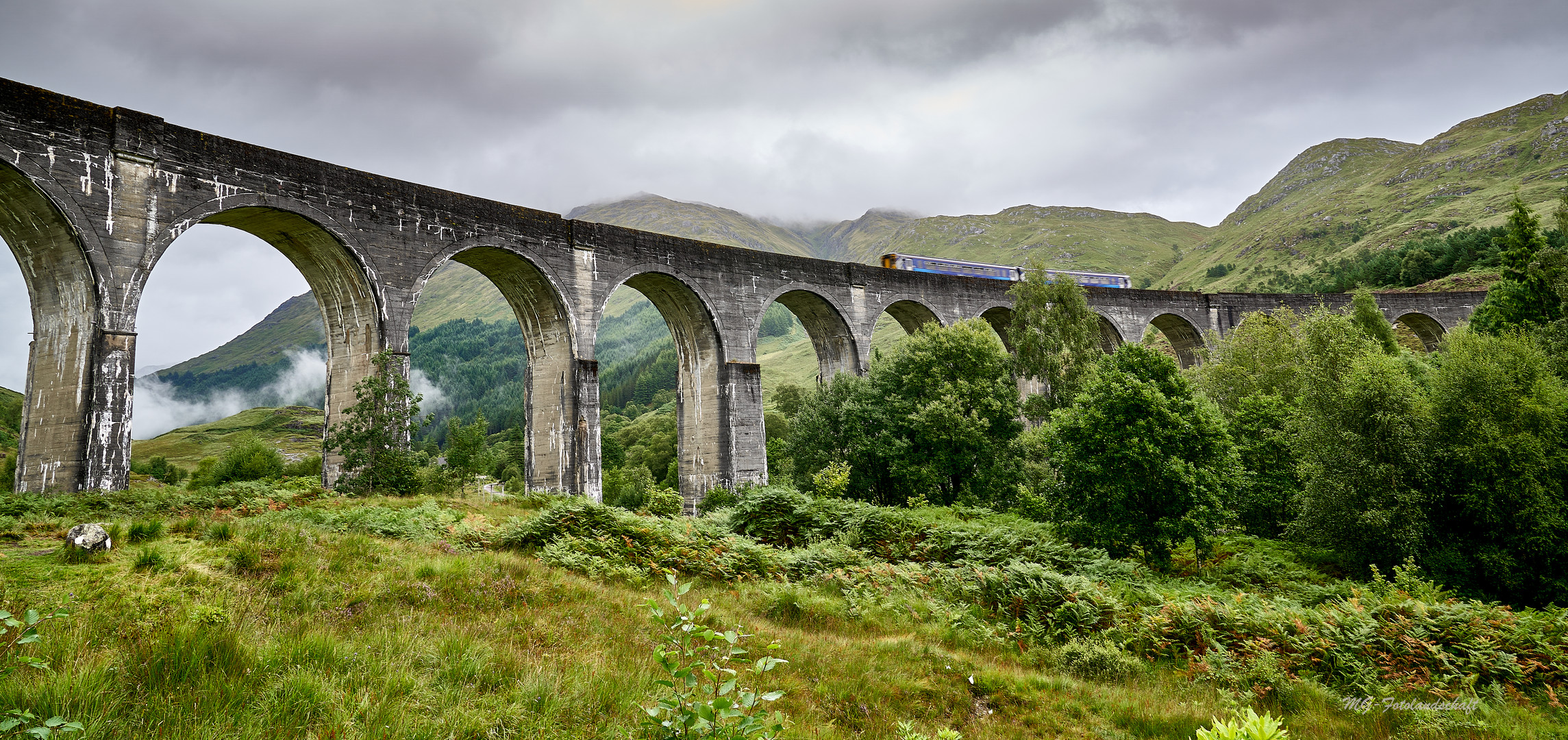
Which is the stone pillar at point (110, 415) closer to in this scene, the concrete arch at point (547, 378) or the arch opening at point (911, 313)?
the concrete arch at point (547, 378)

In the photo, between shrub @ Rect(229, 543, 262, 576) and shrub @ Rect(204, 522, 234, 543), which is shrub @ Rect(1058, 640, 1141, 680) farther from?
shrub @ Rect(204, 522, 234, 543)

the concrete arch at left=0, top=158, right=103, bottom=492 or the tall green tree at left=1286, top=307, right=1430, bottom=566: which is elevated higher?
the concrete arch at left=0, top=158, right=103, bottom=492

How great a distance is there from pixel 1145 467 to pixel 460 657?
14623 mm

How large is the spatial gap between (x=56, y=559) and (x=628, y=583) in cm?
632

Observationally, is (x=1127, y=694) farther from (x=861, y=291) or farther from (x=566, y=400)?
(x=861, y=291)

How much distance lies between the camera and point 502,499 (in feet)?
65.5

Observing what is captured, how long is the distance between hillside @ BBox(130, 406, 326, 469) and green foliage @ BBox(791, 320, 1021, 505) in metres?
73.4

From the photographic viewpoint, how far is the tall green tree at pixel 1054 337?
28.2m

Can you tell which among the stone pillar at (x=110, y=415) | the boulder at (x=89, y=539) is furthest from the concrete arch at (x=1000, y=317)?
the boulder at (x=89, y=539)

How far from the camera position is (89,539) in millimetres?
7957

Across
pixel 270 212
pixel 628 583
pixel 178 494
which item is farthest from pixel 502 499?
pixel 628 583

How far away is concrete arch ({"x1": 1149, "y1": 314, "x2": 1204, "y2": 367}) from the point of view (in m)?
41.8

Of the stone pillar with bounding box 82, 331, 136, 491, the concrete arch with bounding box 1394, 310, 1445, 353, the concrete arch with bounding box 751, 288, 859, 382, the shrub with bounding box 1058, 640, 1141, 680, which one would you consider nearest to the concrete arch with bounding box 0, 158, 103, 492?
the stone pillar with bounding box 82, 331, 136, 491

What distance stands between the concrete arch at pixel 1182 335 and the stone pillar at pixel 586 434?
33.1m
